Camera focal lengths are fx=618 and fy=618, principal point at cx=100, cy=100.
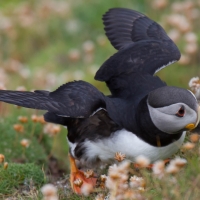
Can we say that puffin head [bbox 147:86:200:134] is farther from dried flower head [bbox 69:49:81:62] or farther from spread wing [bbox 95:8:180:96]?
dried flower head [bbox 69:49:81:62]

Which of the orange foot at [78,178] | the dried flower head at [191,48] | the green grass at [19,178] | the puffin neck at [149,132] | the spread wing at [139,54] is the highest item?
the spread wing at [139,54]

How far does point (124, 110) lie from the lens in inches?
213

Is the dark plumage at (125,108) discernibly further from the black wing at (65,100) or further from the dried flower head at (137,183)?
the dried flower head at (137,183)

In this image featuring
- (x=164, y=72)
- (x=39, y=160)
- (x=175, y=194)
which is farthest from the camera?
(x=164, y=72)

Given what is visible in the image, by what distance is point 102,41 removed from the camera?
1033 cm

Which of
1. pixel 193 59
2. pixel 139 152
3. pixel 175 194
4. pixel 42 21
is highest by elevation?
pixel 175 194

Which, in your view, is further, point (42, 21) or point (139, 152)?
point (42, 21)

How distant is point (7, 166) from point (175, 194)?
2019 mm

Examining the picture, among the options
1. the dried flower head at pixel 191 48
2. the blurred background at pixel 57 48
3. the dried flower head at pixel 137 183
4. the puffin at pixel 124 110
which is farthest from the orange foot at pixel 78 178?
the dried flower head at pixel 191 48

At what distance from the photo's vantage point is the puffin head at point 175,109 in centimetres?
480

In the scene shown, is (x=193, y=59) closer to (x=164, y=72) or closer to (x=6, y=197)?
(x=164, y=72)

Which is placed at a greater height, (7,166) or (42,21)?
(7,166)

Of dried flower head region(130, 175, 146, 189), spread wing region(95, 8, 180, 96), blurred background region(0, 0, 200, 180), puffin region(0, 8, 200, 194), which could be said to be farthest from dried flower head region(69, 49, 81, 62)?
dried flower head region(130, 175, 146, 189)

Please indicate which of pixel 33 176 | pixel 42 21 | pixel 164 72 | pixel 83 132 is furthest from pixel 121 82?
pixel 42 21
